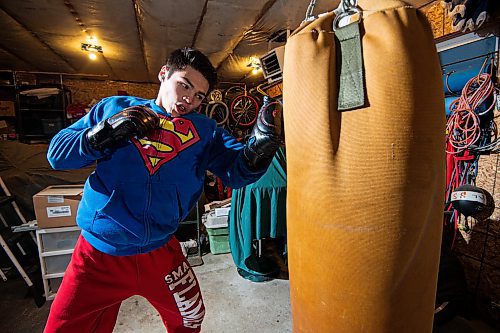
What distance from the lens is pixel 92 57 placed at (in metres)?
4.25

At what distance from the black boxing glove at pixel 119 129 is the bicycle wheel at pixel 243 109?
4894 mm

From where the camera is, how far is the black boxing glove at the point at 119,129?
3.52 feet

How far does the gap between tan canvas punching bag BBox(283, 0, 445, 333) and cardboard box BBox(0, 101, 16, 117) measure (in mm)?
6683

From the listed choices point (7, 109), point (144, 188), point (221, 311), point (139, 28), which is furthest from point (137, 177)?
point (7, 109)

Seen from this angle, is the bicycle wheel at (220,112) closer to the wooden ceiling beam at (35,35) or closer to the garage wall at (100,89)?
the garage wall at (100,89)

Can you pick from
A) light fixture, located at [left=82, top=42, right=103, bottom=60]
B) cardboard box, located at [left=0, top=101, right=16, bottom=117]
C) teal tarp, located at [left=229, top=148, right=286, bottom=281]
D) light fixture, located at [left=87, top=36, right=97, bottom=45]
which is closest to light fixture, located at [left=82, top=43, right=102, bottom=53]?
light fixture, located at [left=82, top=42, right=103, bottom=60]

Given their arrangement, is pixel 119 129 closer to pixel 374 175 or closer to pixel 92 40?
pixel 374 175

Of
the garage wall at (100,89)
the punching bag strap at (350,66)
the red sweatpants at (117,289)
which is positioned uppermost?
the garage wall at (100,89)

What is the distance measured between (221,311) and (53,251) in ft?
5.96

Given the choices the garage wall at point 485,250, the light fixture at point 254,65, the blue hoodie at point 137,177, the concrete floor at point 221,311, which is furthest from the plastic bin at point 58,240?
the garage wall at point 485,250

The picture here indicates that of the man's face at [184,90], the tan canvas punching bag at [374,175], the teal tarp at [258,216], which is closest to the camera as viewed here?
the tan canvas punching bag at [374,175]

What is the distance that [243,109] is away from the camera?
6008mm

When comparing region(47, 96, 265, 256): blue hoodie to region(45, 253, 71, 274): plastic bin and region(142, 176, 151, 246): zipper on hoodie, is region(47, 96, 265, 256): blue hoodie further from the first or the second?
region(45, 253, 71, 274): plastic bin

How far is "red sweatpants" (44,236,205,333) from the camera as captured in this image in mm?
1225
